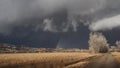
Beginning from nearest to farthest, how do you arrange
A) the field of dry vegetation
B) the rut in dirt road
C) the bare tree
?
the rut in dirt road < the field of dry vegetation < the bare tree

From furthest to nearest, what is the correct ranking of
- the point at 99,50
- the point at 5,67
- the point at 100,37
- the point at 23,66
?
1. the point at 100,37
2. the point at 99,50
3. the point at 23,66
4. the point at 5,67

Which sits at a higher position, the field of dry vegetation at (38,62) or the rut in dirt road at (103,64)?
the field of dry vegetation at (38,62)

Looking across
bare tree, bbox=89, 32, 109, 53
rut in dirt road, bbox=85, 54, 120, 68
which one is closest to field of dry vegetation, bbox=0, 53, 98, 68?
rut in dirt road, bbox=85, 54, 120, 68

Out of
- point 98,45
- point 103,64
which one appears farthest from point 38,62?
point 98,45

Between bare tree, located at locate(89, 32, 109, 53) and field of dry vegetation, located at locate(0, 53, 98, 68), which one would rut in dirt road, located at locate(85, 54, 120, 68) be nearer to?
field of dry vegetation, located at locate(0, 53, 98, 68)

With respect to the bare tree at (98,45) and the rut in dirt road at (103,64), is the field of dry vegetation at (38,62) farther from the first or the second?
the bare tree at (98,45)

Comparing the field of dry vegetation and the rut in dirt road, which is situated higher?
the field of dry vegetation

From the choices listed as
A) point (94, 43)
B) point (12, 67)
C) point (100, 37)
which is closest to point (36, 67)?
point (12, 67)

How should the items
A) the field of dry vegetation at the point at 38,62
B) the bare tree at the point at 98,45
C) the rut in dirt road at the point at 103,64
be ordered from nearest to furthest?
the rut in dirt road at the point at 103,64 < the field of dry vegetation at the point at 38,62 < the bare tree at the point at 98,45

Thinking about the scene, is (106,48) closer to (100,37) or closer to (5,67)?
(100,37)

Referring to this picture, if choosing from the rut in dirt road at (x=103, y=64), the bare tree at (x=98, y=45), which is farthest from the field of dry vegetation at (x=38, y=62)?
the bare tree at (x=98, y=45)

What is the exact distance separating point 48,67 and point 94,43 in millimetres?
136794

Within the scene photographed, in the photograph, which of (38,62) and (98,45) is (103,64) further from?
(98,45)

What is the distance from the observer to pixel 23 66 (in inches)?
1538
